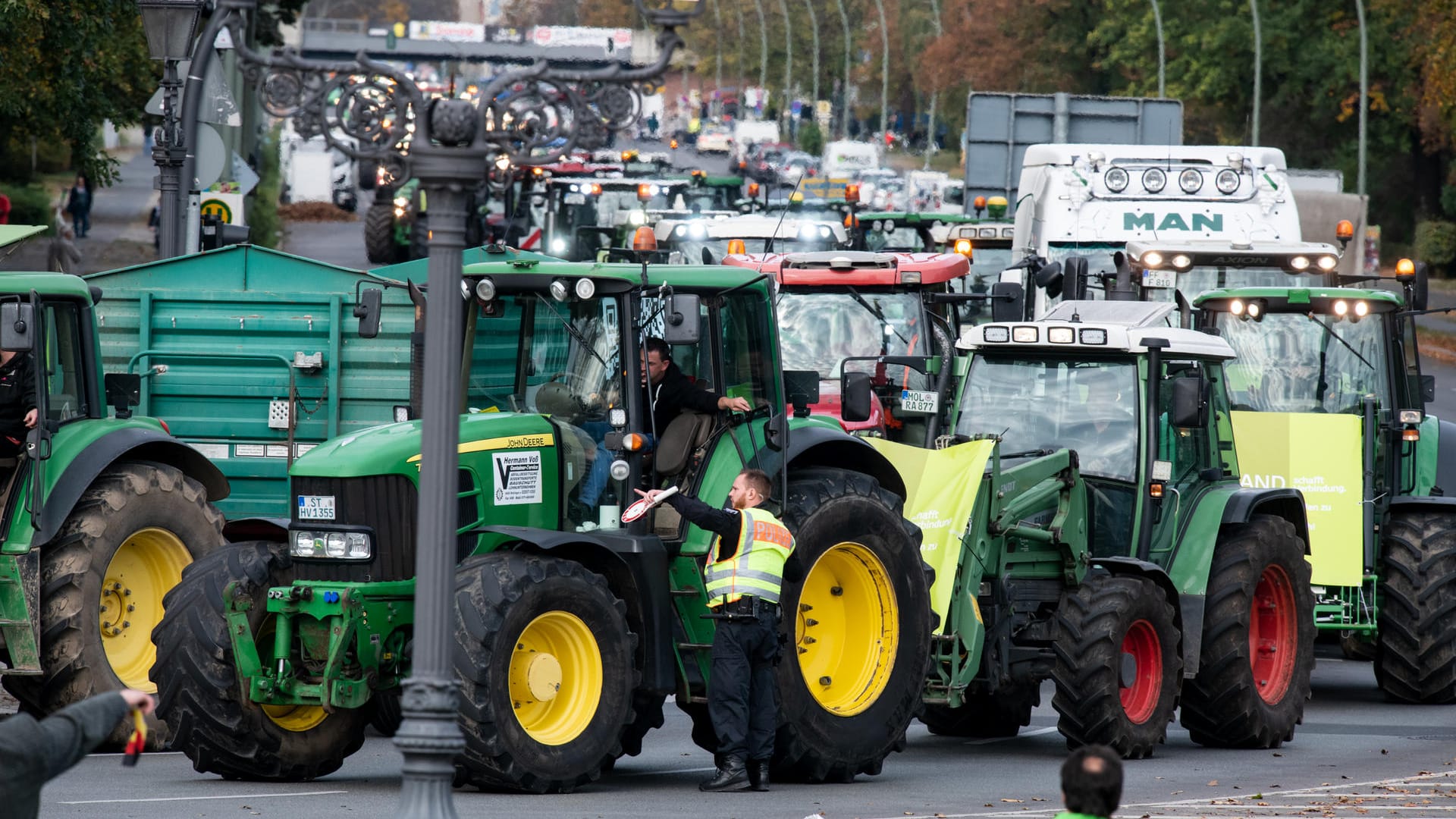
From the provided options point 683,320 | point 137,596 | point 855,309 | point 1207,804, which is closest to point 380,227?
point 855,309

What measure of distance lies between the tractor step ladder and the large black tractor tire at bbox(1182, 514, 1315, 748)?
629 centimetres

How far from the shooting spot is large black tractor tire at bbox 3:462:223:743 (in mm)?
11531

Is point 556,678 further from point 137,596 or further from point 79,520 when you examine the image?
point 137,596

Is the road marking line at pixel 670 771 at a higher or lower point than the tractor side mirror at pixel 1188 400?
lower

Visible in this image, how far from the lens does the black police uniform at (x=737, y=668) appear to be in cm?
1028

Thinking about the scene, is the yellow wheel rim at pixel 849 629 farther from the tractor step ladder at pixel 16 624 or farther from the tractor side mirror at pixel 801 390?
the tractor step ladder at pixel 16 624

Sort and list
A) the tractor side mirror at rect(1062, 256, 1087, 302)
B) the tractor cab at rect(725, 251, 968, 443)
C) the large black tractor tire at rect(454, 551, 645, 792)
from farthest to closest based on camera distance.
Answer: the tractor cab at rect(725, 251, 968, 443) → the tractor side mirror at rect(1062, 256, 1087, 302) → the large black tractor tire at rect(454, 551, 645, 792)

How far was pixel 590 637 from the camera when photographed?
10.0 metres

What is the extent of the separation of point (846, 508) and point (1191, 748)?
10.3 feet

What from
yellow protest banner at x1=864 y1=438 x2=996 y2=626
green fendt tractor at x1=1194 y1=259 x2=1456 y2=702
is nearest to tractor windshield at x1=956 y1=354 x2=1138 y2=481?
yellow protest banner at x1=864 y1=438 x2=996 y2=626

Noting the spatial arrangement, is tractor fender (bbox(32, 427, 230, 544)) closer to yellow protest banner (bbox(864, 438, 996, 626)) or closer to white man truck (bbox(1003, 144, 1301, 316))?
yellow protest banner (bbox(864, 438, 996, 626))

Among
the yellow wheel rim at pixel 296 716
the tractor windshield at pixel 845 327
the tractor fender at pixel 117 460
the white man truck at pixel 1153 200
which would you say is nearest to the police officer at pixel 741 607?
the yellow wheel rim at pixel 296 716

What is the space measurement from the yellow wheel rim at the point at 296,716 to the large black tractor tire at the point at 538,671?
3.33 feet

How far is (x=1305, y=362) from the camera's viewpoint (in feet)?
50.7
